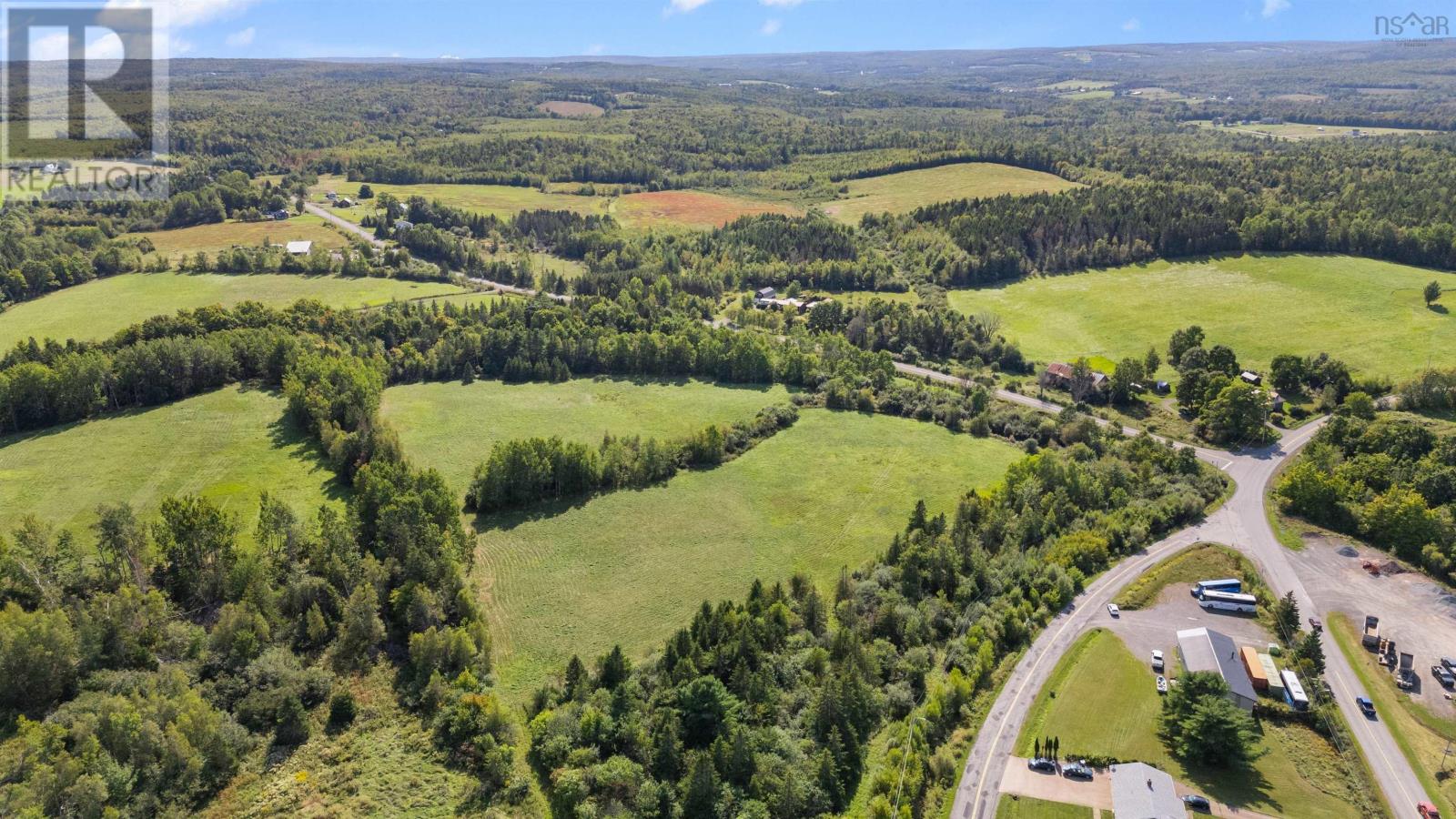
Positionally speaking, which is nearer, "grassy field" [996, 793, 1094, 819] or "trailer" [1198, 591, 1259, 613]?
"grassy field" [996, 793, 1094, 819]

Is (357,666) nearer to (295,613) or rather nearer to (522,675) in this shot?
(295,613)

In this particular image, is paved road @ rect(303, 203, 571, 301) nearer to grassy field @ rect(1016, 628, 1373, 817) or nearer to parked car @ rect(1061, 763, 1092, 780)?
grassy field @ rect(1016, 628, 1373, 817)

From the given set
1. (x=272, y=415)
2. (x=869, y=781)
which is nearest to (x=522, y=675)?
(x=869, y=781)

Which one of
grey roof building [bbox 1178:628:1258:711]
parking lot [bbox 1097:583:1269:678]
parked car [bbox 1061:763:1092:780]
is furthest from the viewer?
parking lot [bbox 1097:583:1269:678]

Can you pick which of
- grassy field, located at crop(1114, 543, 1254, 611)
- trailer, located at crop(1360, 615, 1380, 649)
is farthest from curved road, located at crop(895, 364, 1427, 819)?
trailer, located at crop(1360, 615, 1380, 649)

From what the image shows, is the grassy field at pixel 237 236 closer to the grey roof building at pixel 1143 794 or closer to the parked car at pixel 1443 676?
the grey roof building at pixel 1143 794

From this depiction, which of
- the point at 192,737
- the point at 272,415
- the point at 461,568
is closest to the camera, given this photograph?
the point at 192,737
